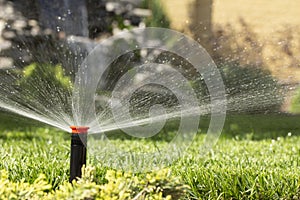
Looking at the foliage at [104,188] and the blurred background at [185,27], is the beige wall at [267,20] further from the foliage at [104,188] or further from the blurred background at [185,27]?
the foliage at [104,188]

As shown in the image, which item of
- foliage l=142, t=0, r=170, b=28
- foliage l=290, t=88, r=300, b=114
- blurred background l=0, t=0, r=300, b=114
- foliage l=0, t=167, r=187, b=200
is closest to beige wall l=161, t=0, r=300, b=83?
blurred background l=0, t=0, r=300, b=114

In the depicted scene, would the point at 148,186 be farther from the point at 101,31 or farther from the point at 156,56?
the point at 101,31

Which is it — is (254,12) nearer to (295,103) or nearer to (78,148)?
(295,103)

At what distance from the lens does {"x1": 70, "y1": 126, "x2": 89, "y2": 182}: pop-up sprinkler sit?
120 inches

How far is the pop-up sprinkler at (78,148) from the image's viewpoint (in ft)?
10.0

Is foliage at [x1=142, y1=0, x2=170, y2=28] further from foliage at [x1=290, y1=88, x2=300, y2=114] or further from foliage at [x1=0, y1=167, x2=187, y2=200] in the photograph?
foliage at [x1=0, y1=167, x2=187, y2=200]

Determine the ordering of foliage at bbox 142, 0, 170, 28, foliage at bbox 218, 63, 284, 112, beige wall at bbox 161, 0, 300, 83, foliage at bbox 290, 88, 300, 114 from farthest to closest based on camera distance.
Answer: beige wall at bbox 161, 0, 300, 83 → foliage at bbox 142, 0, 170, 28 → foliage at bbox 290, 88, 300, 114 → foliage at bbox 218, 63, 284, 112

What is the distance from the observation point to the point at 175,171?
3.97 meters

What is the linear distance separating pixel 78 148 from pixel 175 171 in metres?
1.02

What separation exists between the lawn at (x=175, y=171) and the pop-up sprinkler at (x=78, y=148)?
10cm

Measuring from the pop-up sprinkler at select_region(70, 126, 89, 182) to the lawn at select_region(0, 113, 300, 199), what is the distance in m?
0.10

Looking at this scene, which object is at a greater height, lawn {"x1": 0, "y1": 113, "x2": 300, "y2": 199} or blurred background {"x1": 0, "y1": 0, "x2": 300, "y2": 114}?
blurred background {"x1": 0, "y1": 0, "x2": 300, "y2": 114}

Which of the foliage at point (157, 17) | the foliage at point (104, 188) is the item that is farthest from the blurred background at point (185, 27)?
the foliage at point (104, 188)

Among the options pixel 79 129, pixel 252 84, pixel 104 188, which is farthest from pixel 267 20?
pixel 104 188
